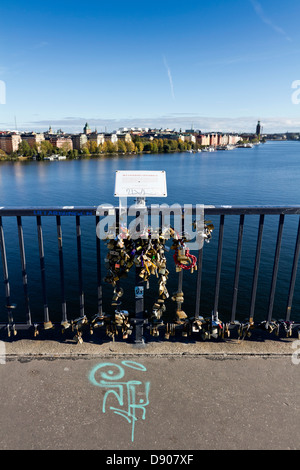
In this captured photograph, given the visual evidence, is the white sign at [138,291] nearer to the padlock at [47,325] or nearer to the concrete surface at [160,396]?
the concrete surface at [160,396]

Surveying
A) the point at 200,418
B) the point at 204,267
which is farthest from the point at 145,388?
the point at 204,267

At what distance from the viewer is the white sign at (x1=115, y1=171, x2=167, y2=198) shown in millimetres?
3510

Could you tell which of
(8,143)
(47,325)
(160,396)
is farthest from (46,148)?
(160,396)

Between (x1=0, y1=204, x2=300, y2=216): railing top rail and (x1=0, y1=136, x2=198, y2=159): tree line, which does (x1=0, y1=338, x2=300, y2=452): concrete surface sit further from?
(x1=0, y1=136, x2=198, y2=159): tree line

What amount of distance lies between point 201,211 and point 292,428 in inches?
82.5

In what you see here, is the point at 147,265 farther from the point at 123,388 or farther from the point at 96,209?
the point at 123,388

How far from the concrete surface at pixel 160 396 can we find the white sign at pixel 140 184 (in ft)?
5.64

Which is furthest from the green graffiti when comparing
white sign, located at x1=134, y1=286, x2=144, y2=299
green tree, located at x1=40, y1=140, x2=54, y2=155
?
green tree, located at x1=40, y1=140, x2=54, y2=155

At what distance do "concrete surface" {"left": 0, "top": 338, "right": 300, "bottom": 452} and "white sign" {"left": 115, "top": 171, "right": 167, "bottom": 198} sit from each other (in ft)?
5.64

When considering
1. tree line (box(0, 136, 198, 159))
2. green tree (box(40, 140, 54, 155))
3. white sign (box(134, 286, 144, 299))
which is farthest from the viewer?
green tree (box(40, 140, 54, 155))

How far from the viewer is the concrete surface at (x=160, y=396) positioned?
2.65 metres

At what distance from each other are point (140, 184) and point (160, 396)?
206 cm
